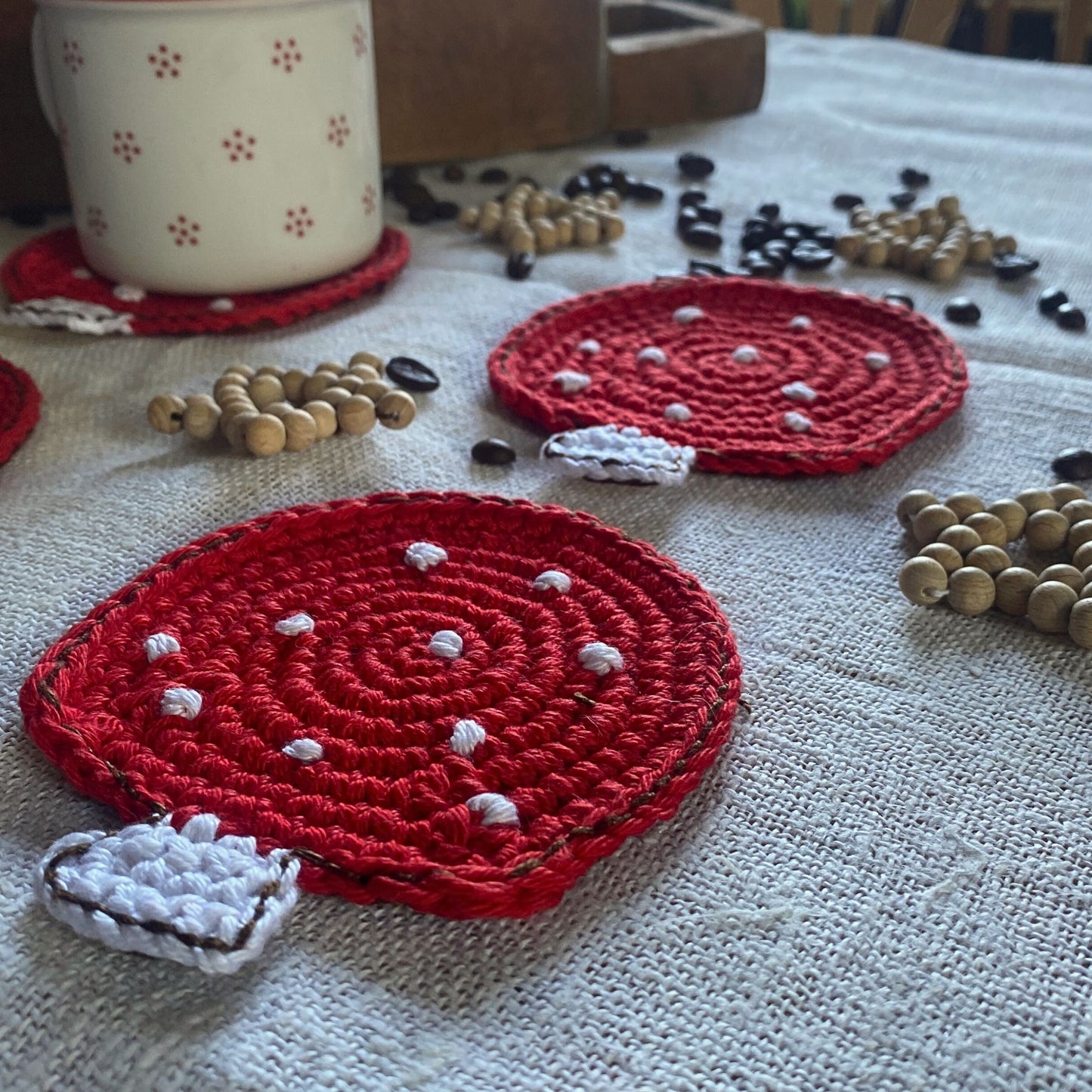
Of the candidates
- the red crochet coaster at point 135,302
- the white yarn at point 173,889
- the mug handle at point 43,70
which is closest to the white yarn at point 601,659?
the white yarn at point 173,889

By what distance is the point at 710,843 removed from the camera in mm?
317

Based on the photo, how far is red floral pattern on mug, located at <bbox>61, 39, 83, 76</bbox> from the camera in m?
0.55

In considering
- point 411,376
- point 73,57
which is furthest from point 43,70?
point 411,376

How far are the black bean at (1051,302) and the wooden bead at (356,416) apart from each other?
381 mm

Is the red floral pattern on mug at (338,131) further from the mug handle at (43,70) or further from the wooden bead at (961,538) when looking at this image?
the wooden bead at (961,538)

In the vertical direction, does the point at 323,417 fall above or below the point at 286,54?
below

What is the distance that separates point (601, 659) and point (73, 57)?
0.41m

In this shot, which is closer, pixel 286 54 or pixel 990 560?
pixel 990 560

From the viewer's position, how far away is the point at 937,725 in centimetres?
36

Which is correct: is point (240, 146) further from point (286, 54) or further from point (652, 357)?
point (652, 357)

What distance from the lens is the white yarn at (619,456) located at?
0.47m

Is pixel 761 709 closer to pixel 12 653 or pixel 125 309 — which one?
pixel 12 653

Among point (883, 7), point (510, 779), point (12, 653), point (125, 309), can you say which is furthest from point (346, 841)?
point (883, 7)

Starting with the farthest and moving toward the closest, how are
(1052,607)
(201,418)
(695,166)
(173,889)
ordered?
(695,166) → (201,418) → (1052,607) → (173,889)
